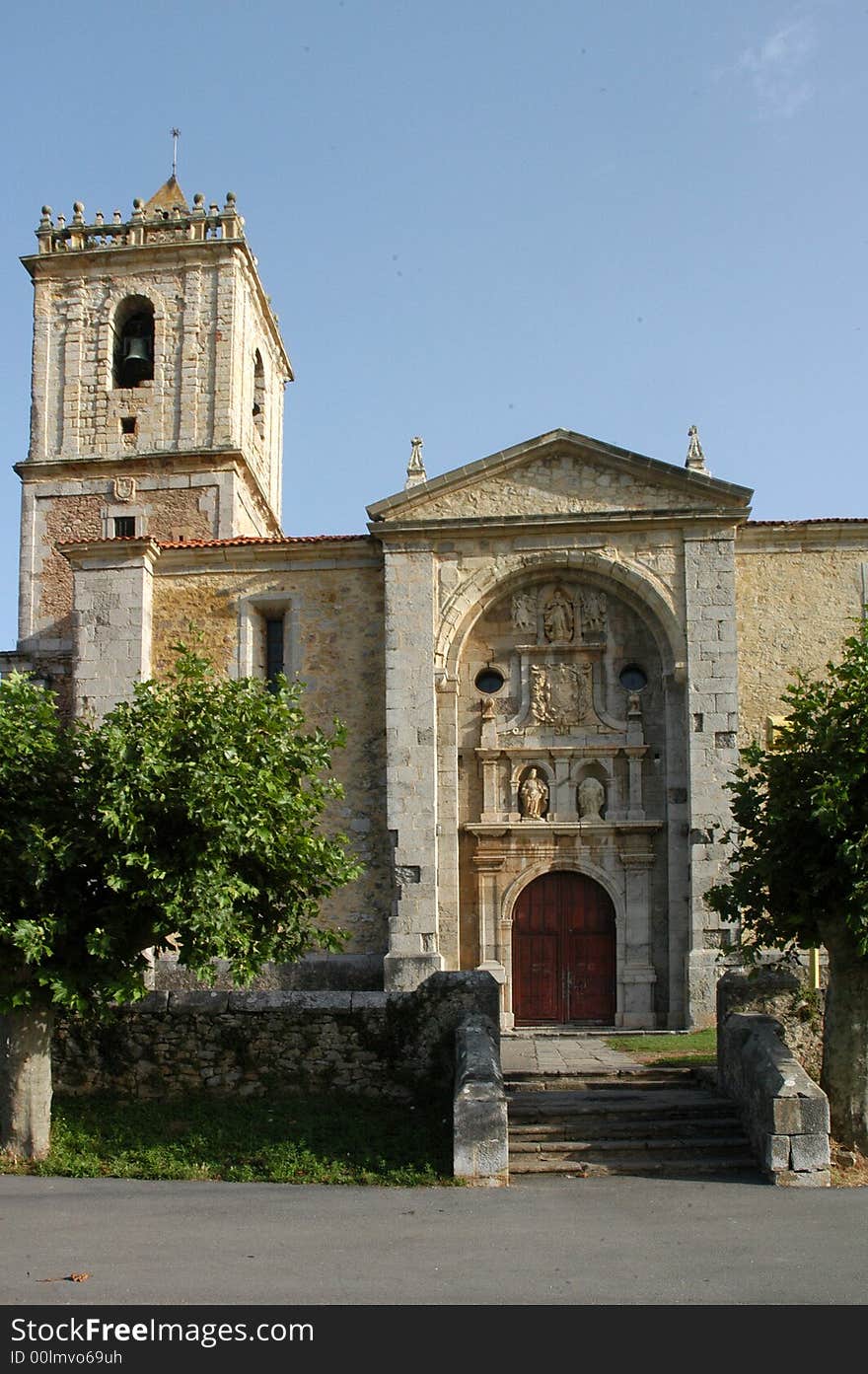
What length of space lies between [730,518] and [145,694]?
11070 mm

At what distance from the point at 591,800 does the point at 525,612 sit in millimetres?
3226

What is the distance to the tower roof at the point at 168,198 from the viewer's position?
1173 inches

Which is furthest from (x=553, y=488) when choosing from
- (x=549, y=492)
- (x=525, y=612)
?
(x=525, y=612)

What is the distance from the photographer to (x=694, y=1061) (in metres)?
15.7

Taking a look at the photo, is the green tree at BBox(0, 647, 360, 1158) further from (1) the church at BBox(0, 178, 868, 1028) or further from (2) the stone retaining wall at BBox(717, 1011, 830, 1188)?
(1) the church at BBox(0, 178, 868, 1028)

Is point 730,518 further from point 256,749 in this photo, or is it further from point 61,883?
point 61,883

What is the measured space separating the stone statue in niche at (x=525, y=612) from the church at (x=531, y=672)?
0.04 metres

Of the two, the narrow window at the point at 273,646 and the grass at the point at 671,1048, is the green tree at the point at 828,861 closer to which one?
the grass at the point at 671,1048

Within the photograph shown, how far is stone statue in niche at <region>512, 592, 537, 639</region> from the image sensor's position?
22.0m

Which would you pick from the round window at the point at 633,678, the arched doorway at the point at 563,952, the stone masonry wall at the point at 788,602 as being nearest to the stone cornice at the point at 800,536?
the stone masonry wall at the point at 788,602

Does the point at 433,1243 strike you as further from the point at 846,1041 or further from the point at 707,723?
the point at 707,723

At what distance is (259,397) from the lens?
3016 cm

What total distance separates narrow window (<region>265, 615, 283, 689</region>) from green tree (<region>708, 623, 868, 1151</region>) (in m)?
10.6

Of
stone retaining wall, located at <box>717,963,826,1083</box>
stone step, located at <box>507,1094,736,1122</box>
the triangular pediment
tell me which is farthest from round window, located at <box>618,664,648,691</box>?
stone step, located at <box>507,1094,736,1122</box>
